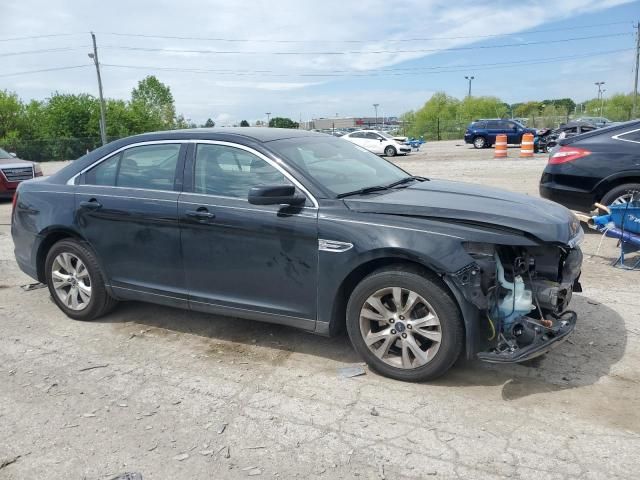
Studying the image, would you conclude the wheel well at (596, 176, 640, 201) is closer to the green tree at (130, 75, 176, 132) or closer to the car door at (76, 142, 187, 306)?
the car door at (76, 142, 187, 306)

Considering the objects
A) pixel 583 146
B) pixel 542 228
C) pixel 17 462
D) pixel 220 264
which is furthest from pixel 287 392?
pixel 583 146

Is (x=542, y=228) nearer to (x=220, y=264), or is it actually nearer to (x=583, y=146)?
(x=220, y=264)

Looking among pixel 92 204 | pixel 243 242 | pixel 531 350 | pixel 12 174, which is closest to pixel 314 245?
pixel 243 242

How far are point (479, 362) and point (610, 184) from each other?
468 cm

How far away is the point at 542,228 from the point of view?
3.64 meters

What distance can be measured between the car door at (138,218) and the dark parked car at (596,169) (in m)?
5.61

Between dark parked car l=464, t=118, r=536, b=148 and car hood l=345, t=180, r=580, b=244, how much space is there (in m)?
30.0

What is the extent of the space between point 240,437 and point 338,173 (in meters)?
2.14

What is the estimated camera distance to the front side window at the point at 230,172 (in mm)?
4250

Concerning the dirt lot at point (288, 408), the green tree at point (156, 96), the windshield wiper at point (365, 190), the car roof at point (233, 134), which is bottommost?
the dirt lot at point (288, 408)

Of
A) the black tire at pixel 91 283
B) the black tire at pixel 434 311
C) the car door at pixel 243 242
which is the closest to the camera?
the black tire at pixel 434 311

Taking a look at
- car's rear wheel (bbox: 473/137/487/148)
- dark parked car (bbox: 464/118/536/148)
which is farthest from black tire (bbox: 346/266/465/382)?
car's rear wheel (bbox: 473/137/487/148)

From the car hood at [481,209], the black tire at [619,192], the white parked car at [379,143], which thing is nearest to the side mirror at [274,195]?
the car hood at [481,209]

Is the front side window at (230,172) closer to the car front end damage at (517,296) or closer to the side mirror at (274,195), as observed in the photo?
the side mirror at (274,195)
